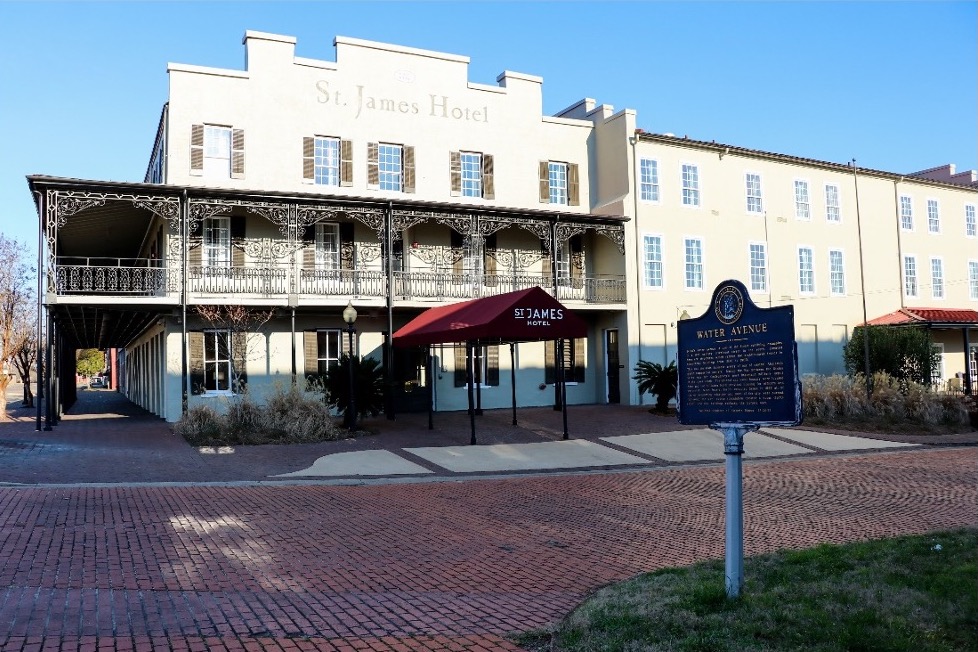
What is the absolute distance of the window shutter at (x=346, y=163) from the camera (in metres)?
24.3

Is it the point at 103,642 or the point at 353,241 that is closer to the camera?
the point at 103,642

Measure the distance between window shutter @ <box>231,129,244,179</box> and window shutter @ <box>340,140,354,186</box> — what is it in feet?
9.57

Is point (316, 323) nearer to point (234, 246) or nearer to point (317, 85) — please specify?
point (234, 246)

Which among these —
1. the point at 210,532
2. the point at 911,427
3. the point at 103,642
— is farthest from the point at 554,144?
the point at 103,642

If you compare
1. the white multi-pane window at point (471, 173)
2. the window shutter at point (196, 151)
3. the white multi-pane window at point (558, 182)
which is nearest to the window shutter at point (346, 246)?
the white multi-pane window at point (471, 173)

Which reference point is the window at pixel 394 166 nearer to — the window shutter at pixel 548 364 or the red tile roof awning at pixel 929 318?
the window shutter at pixel 548 364

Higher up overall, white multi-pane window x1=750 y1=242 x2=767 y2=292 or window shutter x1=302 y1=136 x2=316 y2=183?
window shutter x1=302 y1=136 x2=316 y2=183

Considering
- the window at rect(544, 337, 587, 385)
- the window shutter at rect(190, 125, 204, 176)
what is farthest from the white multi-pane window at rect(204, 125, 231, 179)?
the window at rect(544, 337, 587, 385)

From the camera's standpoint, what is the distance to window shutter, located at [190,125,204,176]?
22.3 metres

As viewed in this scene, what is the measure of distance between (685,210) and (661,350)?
499cm

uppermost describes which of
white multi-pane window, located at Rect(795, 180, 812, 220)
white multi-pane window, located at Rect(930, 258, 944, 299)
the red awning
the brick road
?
white multi-pane window, located at Rect(795, 180, 812, 220)

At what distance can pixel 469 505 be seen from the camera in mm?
11383

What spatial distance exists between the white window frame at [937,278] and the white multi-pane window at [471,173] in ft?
69.7

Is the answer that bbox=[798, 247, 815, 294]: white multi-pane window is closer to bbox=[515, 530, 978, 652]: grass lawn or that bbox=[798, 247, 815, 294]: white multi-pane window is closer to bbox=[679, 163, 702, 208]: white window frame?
bbox=[679, 163, 702, 208]: white window frame
